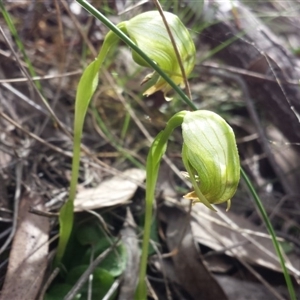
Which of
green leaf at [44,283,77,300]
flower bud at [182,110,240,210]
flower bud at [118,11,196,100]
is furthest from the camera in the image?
green leaf at [44,283,77,300]

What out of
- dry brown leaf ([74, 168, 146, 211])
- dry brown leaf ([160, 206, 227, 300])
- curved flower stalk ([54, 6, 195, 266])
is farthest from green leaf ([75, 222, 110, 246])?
curved flower stalk ([54, 6, 195, 266])

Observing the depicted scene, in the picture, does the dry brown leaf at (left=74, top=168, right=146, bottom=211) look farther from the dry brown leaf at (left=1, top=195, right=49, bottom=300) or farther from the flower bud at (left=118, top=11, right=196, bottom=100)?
the flower bud at (left=118, top=11, right=196, bottom=100)

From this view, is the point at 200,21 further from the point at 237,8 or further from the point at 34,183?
the point at 34,183

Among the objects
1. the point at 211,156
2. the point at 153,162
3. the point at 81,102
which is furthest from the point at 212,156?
the point at 81,102

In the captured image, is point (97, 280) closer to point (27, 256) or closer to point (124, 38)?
point (27, 256)

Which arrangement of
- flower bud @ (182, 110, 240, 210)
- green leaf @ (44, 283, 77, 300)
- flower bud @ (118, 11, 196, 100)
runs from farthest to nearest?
green leaf @ (44, 283, 77, 300), flower bud @ (118, 11, 196, 100), flower bud @ (182, 110, 240, 210)

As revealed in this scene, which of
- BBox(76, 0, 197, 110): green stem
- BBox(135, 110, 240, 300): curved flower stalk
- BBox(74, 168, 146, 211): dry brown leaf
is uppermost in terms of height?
BBox(76, 0, 197, 110): green stem
